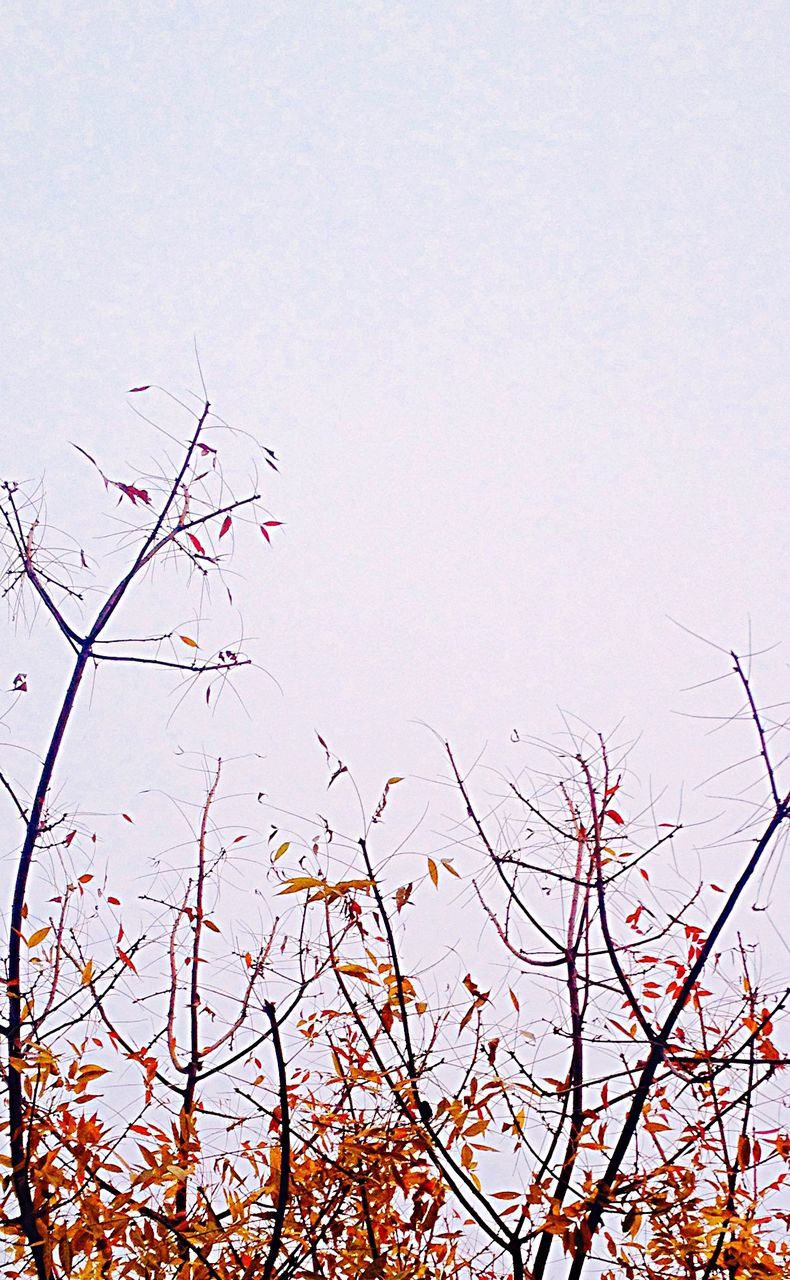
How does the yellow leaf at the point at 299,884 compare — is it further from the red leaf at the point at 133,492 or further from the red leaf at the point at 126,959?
the red leaf at the point at 133,492

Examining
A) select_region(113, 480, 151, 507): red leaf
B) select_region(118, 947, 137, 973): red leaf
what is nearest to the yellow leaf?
select_region(118, 947, 137, 973): red leaf

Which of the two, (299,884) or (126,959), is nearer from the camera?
(299,884)

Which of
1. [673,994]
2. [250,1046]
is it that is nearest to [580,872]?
[673,994]

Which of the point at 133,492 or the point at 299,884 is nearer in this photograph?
the point at 299,884

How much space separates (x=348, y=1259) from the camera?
1.43 metres

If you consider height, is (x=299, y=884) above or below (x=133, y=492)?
below

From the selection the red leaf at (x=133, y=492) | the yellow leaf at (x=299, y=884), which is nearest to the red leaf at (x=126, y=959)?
the yellow leaf at (x=299, y=884)

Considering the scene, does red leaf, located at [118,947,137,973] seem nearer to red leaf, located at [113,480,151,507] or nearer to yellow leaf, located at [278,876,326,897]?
yellow leaf, located at [278,876,326,897]

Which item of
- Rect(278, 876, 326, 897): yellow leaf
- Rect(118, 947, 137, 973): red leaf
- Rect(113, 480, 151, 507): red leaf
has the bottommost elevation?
Rect(278, 876, 326, 897): yellow leaf

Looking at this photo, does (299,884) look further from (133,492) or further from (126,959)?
(133,492)

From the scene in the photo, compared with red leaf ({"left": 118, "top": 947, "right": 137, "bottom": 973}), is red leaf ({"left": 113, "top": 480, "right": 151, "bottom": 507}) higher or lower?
higher

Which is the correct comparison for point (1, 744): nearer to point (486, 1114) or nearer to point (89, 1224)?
point (89, 1224)

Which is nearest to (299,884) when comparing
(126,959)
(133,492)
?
(126,959)

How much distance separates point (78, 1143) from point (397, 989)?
42cm
